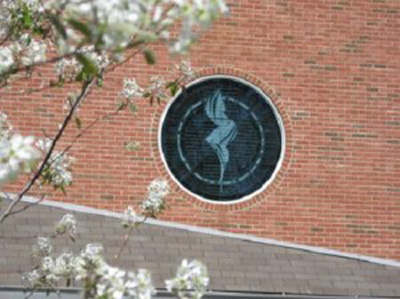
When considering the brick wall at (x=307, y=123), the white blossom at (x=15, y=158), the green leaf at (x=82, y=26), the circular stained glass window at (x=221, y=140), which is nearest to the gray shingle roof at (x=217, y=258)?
the brick wall at (x=307, y=123)

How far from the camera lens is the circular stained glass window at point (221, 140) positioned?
49.5 ft

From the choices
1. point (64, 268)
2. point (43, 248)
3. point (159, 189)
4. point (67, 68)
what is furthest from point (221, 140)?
point (64, 268)

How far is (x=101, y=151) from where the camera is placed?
14828 mm

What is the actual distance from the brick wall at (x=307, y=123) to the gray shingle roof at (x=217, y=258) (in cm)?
50

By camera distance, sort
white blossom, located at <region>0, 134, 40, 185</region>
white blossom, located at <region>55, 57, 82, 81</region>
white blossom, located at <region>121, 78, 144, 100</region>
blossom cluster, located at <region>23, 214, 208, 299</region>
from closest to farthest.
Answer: white blossom, located at <region>0, 134, 40, 185</region> < blossom cluster, located at <region>23, 214, 208, 299</region> < white blossom, located at <region>55, 57, 82, 81</region> < white blossom, located at <region>121, 78, 144, 100</region>

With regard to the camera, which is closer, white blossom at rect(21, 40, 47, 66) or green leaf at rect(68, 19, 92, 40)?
green leaf at rect(68, 19, 92, 40)

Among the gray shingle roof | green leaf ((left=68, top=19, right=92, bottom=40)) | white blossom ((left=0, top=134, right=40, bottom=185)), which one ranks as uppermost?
the gray shingle roof

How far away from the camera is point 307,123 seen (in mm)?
15469

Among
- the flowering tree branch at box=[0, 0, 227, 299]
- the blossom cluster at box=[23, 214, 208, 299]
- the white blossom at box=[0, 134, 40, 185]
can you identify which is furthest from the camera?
the blossom cluster at box=[23, 214, 208, 299]

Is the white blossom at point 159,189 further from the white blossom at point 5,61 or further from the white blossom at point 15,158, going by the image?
the white blossom at point 15,158

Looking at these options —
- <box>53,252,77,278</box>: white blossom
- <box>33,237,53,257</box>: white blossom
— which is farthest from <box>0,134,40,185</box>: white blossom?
<box>33,237,53,257</box>: white blossom

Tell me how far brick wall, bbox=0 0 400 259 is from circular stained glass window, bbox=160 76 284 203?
5.4 inches

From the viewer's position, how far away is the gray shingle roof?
43.7ft

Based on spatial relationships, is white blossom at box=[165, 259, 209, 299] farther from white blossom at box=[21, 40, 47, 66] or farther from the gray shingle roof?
the gray shingle roof
